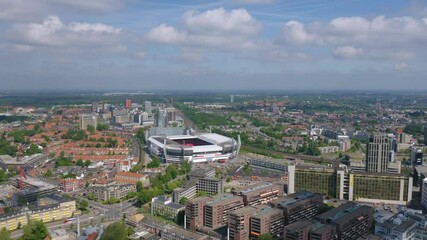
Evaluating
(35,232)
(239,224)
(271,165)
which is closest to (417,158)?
(271,165)

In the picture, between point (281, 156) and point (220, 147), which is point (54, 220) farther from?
point (281, 156)

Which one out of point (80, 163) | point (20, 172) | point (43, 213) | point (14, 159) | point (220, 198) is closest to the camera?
point (220, 198)

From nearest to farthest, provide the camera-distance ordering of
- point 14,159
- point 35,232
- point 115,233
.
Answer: point 115,233 → point 35,232 → point 14,159

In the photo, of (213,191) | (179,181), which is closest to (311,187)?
(213,191)

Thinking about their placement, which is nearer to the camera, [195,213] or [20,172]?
[195,213]

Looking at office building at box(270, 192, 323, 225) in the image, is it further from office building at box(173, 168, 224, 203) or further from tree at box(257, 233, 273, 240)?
office building at box(173, 168, 224, 203)

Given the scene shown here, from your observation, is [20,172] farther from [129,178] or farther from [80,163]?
[129,178]

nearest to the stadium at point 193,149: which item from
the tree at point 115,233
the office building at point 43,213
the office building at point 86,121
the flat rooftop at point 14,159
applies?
the flat rooftop at point 14,159

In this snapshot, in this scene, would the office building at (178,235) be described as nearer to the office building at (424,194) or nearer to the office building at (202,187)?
the office building at (202,187)
